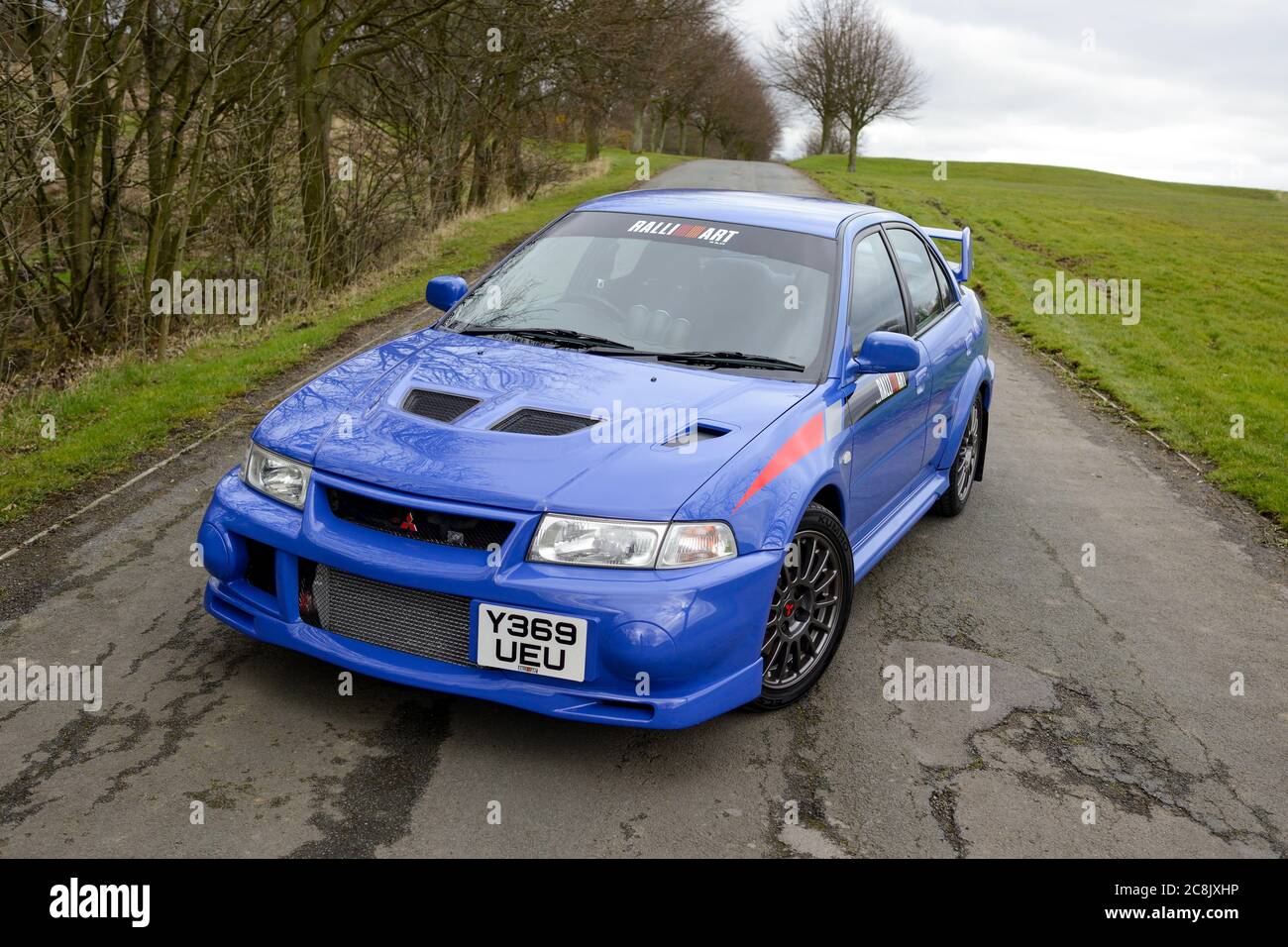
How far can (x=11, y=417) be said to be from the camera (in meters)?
7.56

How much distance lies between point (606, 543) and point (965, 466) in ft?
12.8

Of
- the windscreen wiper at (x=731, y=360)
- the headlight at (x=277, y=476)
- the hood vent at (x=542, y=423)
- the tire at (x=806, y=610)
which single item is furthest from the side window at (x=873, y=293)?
the headlight at (x=277, y=476)

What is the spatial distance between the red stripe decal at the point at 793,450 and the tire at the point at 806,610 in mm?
225

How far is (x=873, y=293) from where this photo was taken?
527cm

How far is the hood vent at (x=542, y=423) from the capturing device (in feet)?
12.7

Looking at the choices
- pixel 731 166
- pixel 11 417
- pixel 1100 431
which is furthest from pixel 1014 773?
pixel 731 166

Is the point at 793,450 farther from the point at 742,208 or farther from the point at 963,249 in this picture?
the point at 963,249

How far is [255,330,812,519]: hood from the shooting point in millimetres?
3592

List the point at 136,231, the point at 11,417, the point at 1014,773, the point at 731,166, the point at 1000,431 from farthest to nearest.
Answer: the point at 731,166 < the point at 136,231 < the point at 1000,431 < the point at 11,417 < the point at 1014,773

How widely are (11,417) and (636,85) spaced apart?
73.2 ft

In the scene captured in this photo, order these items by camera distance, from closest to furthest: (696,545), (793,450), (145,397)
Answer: (696,545)
(793,450)
(145,397)

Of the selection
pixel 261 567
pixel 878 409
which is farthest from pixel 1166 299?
pixel 261 567
